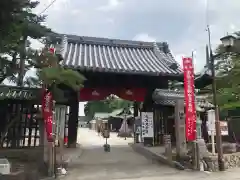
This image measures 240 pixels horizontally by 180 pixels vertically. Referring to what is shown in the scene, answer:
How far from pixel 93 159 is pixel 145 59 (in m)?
7.45

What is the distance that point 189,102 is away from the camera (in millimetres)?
11406

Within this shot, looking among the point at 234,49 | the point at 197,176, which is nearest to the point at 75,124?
the point at 197,176

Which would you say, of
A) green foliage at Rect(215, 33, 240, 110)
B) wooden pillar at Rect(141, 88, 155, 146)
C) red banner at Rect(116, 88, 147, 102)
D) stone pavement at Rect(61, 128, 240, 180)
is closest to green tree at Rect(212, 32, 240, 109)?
green foliage at Rect(215, 33, 240, 110)

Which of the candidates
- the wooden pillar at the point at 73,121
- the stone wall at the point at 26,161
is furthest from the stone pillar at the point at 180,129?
the wooden pillar at the point at 73,121

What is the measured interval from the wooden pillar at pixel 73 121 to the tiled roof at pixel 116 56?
2274mm

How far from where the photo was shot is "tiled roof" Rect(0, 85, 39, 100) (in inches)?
477

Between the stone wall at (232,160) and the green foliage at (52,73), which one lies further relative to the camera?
the stone wall at (232,160)

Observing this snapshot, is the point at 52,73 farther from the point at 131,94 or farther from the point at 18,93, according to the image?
the point at 131,94

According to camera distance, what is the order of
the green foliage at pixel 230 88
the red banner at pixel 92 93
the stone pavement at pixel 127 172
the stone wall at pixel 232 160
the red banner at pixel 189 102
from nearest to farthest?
the stone pavement at pixel 127 172 → the red banner at pixel 189 102 → the stone wall at pixel 232 160 → the red banner at pixel 92 93 → the green foliage at pixel 230 88

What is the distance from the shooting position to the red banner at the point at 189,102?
11195mm

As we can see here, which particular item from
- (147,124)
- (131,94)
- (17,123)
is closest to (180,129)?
(147,124)

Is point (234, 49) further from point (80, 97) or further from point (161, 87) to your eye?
point (80, 97)

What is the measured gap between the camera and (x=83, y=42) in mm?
19547

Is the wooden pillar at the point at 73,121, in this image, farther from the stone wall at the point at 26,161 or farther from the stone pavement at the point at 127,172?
the stone wall at the point at 26,161
